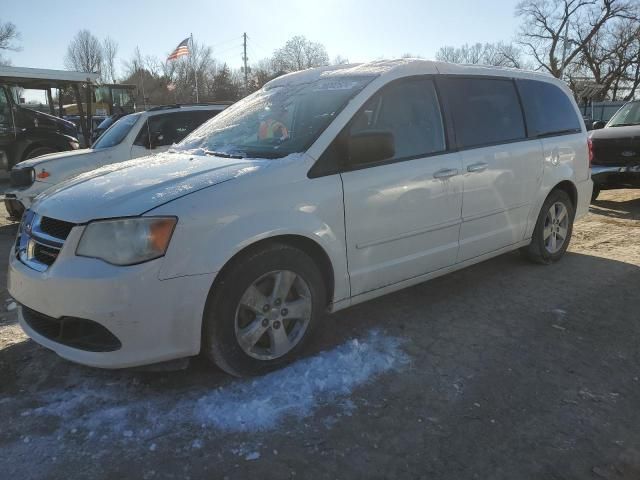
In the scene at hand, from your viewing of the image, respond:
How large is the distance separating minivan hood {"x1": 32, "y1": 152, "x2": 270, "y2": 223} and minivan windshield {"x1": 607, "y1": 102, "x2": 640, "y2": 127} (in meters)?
8.49

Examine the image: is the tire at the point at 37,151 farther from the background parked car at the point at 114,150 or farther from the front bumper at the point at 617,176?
the front bumper at the point at 617,176

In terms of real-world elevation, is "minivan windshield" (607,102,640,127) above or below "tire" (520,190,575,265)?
above

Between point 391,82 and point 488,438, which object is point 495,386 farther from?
point 391,82

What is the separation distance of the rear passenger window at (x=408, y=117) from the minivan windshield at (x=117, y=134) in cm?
528

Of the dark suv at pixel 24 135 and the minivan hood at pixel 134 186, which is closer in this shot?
the minivan hood at pixel 134 186

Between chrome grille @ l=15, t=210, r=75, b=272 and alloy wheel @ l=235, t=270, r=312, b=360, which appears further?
alloy wheel @ l=235, t=270, r=312, b=360

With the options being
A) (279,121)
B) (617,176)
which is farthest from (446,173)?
(617,176)

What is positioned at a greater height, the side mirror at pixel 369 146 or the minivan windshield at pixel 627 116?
the minivan windshield at pixel 627 116

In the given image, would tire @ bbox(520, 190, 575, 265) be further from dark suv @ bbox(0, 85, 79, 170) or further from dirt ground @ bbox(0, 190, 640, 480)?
dark suv @ bbox(0, 85, 79, 170)

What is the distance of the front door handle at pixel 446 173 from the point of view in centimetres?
367

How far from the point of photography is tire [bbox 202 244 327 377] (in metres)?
2.75

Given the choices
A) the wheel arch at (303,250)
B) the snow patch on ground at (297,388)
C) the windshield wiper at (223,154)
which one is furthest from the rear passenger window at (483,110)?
the snow patch on ground at (297,388)

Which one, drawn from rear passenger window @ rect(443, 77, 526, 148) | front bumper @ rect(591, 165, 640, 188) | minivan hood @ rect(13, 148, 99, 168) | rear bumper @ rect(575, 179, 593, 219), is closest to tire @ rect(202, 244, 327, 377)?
rear passenger window @ rect(443, 77, 526, 148)

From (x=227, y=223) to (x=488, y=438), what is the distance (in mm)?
1694
